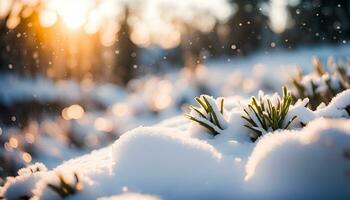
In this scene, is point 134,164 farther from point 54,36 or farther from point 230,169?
point 54,36

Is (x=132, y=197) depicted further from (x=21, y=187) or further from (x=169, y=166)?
(x=21, y=187)

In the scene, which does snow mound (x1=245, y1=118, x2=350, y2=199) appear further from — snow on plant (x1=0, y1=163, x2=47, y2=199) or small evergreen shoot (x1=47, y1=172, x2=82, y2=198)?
snow on plant (x1=0, y1=163, x2=47, y2=199)

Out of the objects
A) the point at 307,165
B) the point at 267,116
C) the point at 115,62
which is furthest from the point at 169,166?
the point at 115,62

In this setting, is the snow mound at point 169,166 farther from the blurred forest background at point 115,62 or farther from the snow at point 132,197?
the blurred forest background at point 115,62

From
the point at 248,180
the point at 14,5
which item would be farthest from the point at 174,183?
the point at 14,5

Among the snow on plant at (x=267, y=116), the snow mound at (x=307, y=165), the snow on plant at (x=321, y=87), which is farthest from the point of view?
the snow on plant at (x=321, y=87)

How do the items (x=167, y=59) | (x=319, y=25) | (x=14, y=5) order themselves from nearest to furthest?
(x=14, y=5) → (x=319, y=25) → (x=167, y=59)

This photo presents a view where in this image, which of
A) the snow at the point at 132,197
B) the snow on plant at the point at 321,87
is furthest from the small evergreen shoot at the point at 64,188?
the snow on plant at the point at 321,87
